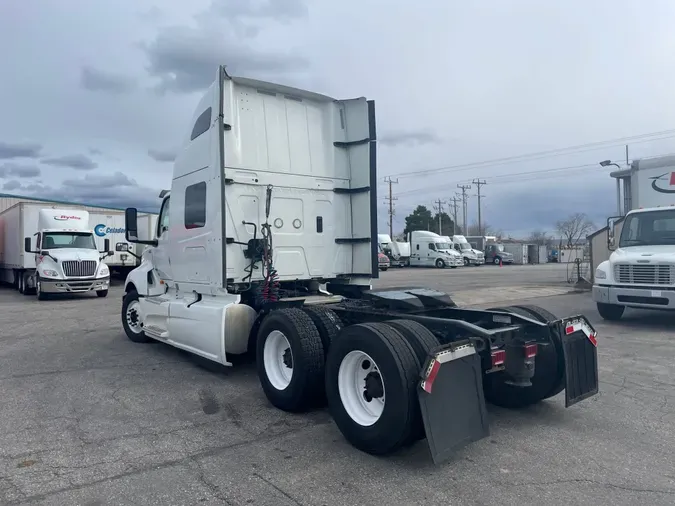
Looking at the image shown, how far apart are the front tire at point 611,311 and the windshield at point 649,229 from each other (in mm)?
1346

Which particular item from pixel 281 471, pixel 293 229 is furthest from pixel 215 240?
pixel 281 471

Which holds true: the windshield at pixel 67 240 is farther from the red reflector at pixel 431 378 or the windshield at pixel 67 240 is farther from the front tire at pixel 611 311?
the red reflector at pixel 431 378

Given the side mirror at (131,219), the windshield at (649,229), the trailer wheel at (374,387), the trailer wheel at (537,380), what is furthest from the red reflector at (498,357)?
the windshield at (649,229)

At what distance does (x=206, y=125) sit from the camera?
6.88 metres

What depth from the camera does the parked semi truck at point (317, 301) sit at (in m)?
4.12

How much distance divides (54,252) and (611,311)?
17305 mm

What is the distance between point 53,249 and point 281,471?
17837 millimetres

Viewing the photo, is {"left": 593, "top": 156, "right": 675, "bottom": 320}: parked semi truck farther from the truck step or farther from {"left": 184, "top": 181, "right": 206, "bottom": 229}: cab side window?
the truck step

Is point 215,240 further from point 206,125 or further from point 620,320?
point 620,320

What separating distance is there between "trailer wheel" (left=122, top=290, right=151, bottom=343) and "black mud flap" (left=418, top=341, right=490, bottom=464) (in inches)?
259

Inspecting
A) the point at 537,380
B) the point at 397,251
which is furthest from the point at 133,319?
the point at 397,251

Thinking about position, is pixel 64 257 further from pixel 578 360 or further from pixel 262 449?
pixel 578 360

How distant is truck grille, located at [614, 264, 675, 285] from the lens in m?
10.4

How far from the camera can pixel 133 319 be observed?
948 centimetres
